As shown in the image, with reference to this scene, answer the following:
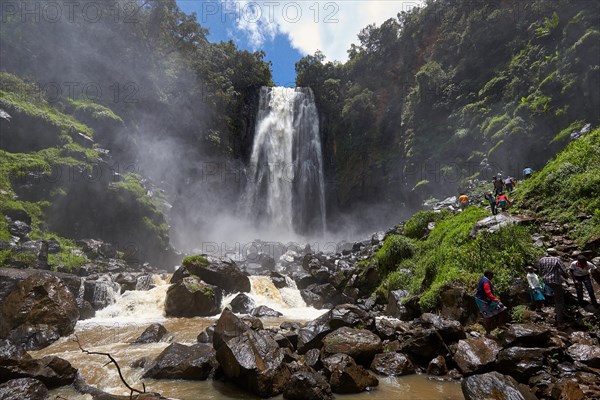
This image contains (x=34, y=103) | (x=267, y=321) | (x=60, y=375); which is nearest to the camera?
(x=60, y=375)

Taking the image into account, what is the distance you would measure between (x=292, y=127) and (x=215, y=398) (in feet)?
118

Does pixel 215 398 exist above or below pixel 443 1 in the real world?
below

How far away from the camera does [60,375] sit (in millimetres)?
6793

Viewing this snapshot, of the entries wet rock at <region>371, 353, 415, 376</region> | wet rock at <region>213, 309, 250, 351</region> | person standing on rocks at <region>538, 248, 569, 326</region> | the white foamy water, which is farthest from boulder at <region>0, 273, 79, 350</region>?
person standing on rocks at <region>538, 248, 569, 326</region>

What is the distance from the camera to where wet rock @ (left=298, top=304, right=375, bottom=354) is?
8.20m

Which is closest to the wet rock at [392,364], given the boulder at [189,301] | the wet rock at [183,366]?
the wet rock at [183,366]

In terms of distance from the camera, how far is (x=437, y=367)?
694cm

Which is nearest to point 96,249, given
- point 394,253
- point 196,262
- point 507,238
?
point 196,262

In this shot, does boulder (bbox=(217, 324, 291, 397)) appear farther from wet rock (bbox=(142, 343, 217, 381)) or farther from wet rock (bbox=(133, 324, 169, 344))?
wet rock (bbox=(133, 324, 169, 344))

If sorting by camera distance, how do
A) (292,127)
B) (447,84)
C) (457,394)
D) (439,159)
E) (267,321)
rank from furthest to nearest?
(292,127)
(447,84)
(439,159)
(267,321)
(457,394)

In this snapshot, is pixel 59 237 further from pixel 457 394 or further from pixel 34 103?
pixel 457 394

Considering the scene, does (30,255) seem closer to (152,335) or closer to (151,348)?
(152,335)

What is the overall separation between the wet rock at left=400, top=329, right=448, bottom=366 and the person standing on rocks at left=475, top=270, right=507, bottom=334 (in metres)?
1.48

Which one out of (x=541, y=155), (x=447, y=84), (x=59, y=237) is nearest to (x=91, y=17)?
(x=59, y=237)
